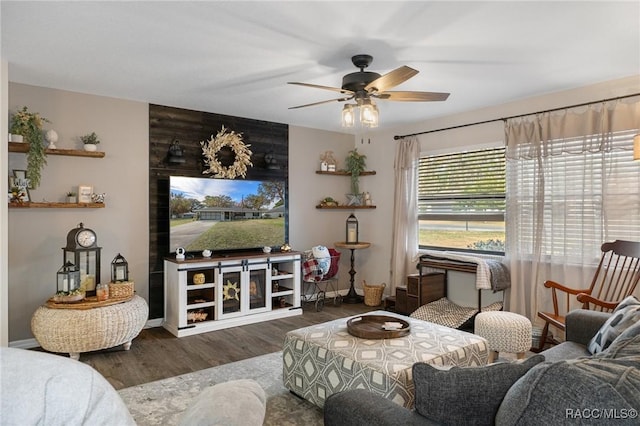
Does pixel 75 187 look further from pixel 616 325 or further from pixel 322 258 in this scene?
pixel 616 325

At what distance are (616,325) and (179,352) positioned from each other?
11.3ft

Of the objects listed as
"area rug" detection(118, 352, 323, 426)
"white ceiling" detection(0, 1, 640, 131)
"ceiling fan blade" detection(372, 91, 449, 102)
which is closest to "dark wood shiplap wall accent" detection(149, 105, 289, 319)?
"white ceiling" detection(0, 1, 640, 131)

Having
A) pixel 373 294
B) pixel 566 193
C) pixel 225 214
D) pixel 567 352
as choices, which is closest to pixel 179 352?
pixel 225 214

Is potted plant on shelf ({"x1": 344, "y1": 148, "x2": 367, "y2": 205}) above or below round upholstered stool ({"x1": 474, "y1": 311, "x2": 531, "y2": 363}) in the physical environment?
above

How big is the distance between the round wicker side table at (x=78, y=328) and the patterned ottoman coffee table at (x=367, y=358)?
175 cm

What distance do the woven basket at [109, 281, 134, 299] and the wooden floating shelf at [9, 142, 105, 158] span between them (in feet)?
4.39

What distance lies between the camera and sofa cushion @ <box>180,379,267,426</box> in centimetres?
101

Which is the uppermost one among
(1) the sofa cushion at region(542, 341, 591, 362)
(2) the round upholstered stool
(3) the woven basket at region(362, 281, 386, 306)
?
(1) the sofa cushion at region(542, 341, 591, 362)

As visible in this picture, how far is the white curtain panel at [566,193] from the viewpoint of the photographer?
3623mm

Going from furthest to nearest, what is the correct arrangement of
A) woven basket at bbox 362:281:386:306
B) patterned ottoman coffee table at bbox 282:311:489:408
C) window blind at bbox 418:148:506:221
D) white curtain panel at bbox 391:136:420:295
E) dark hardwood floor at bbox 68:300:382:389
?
woven basket at bbox 362:281:386:306 → white curtain panel at bbox 391:136:420:295 → window blind at bbox 418:148:506:221 → dark hardwood floor at bbox 68:300:382:389 → patterned ottoman coffee table at bbox 282:311:489:408

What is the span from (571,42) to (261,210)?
3695 mm

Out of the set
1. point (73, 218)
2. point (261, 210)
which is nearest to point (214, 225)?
point (261, 210)

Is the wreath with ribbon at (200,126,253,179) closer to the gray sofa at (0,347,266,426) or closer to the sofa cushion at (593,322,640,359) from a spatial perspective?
the gray sofa at (0,347,266,426)

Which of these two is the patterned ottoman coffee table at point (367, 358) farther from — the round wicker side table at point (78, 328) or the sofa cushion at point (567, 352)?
the round wicker side table at point (78, 328)
